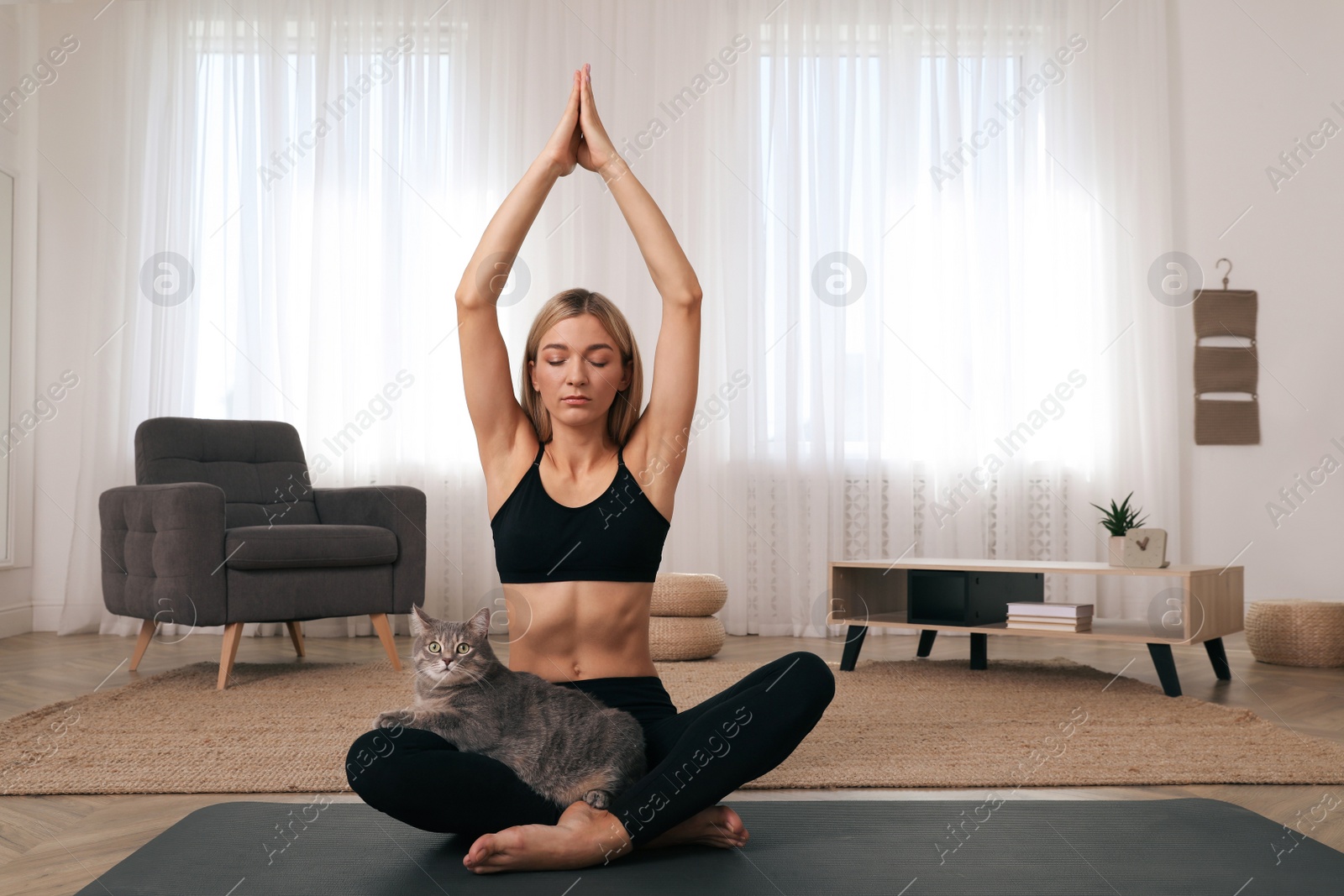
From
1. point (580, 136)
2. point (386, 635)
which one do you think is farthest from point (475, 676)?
point (386, 635)

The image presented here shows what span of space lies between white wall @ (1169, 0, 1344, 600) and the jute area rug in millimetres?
1926

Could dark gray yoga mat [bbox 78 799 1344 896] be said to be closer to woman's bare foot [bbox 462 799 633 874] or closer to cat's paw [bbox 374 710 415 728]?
woman's bare foot [bbox 462 799 633 874]

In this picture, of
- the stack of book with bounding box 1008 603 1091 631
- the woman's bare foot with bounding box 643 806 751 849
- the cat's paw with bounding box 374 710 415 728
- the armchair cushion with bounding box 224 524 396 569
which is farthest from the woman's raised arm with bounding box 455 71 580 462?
the stack of book with bounding box 1008 603 1091 631

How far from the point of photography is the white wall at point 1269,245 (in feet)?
15.4

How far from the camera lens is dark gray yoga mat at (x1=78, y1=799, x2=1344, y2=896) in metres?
1.40

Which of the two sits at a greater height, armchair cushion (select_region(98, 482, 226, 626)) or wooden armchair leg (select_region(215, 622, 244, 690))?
armchair cushion (select_region(98, 482, 226, 626))

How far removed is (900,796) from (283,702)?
1.83 meters

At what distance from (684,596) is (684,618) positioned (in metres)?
0.09

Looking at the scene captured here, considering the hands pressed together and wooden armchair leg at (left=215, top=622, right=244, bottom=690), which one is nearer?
the hands pressed together

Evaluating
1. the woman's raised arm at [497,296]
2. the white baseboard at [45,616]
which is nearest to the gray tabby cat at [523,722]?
the woman's raised arm at [497,296]

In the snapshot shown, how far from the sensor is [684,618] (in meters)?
3.84

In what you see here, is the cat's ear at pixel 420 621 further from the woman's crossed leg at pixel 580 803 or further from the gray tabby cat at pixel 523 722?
the woman's crossed leg at pixel 580 803

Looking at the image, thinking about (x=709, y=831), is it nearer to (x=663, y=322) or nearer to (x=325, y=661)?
(x=663, y=322)

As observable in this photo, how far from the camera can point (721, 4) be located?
16.1 ft
